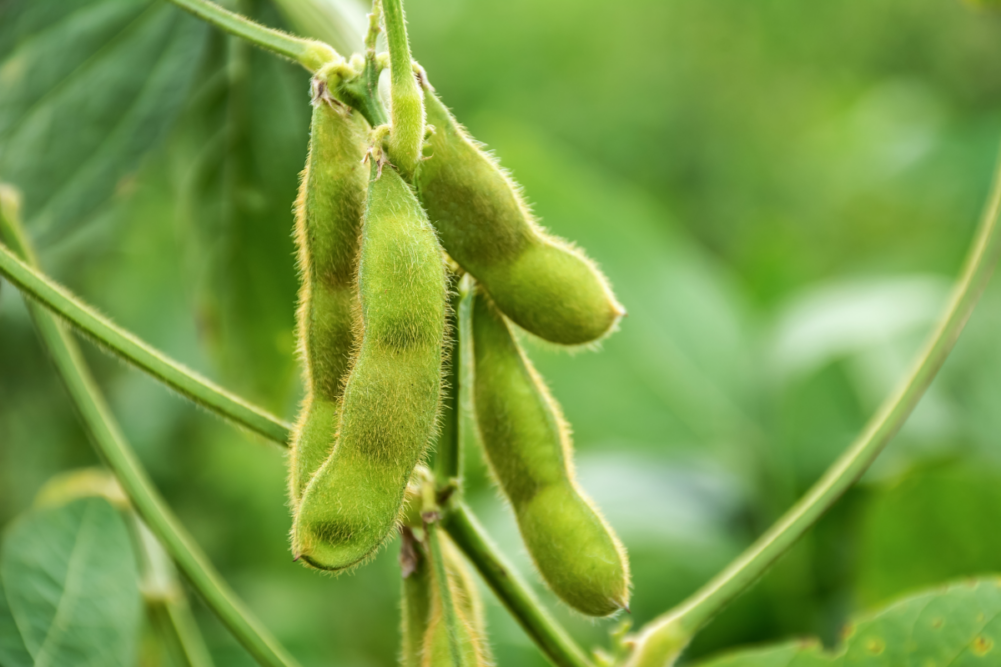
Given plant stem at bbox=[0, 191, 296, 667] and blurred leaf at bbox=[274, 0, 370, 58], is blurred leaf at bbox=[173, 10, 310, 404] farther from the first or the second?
plant stem at bbox=[0, 191, 296, 667]

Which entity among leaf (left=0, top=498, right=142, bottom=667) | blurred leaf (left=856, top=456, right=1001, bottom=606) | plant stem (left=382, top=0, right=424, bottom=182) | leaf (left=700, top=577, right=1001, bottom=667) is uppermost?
plant stem (left=382, top=0, right=424, bottom=182)

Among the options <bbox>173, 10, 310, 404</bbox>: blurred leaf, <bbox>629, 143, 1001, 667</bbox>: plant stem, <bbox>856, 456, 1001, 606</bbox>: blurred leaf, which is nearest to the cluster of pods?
<bbox>629, 143, 1001, 667</bbox>: plant stem

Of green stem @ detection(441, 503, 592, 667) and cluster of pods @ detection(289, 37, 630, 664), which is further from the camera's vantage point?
green stem @ detection(441, 503, 592, 667)

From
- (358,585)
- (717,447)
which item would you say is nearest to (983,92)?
(717,447)

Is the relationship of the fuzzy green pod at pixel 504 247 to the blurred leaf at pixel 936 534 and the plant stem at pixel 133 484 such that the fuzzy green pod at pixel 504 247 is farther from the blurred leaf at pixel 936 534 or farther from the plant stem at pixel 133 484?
the blurred leaf at pixel 936 534

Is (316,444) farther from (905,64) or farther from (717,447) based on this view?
(905,64)

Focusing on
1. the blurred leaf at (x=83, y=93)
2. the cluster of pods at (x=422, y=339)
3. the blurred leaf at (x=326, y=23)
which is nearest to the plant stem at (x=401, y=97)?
the cluster of pods at (x=422, y=339)
